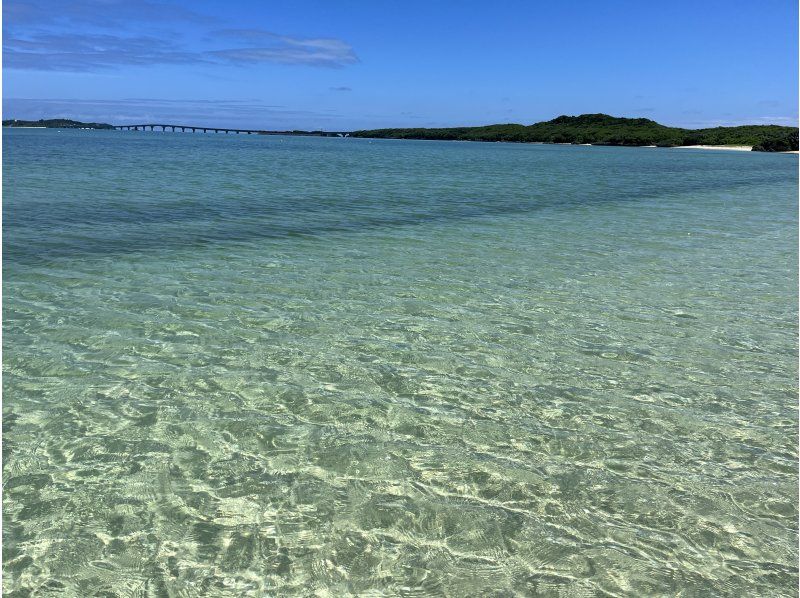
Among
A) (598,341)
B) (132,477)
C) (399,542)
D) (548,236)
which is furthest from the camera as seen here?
(548,236)

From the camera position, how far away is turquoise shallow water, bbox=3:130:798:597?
152 inches

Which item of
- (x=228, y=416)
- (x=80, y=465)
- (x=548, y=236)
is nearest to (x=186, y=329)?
(x=228, y=416)

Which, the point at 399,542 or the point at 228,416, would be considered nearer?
the point at 399,542

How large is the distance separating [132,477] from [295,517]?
55.0 inches

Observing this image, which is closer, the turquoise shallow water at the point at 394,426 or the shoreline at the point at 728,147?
the turquoise shallow water at the point at 394,426

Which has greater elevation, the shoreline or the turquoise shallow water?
the shoreline

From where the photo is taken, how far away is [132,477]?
4.63m

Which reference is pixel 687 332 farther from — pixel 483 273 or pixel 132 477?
pixel 132 477

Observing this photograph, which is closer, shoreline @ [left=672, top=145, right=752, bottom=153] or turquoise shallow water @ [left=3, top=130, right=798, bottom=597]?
turquoise shallow water @ [left=3, top=130, right=798, bottom=597]

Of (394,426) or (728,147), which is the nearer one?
(394,426)

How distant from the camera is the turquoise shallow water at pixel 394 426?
3857mm

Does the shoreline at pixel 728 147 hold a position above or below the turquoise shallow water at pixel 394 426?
above

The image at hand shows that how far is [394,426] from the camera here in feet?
18.3

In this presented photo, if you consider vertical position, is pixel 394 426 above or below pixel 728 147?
below
